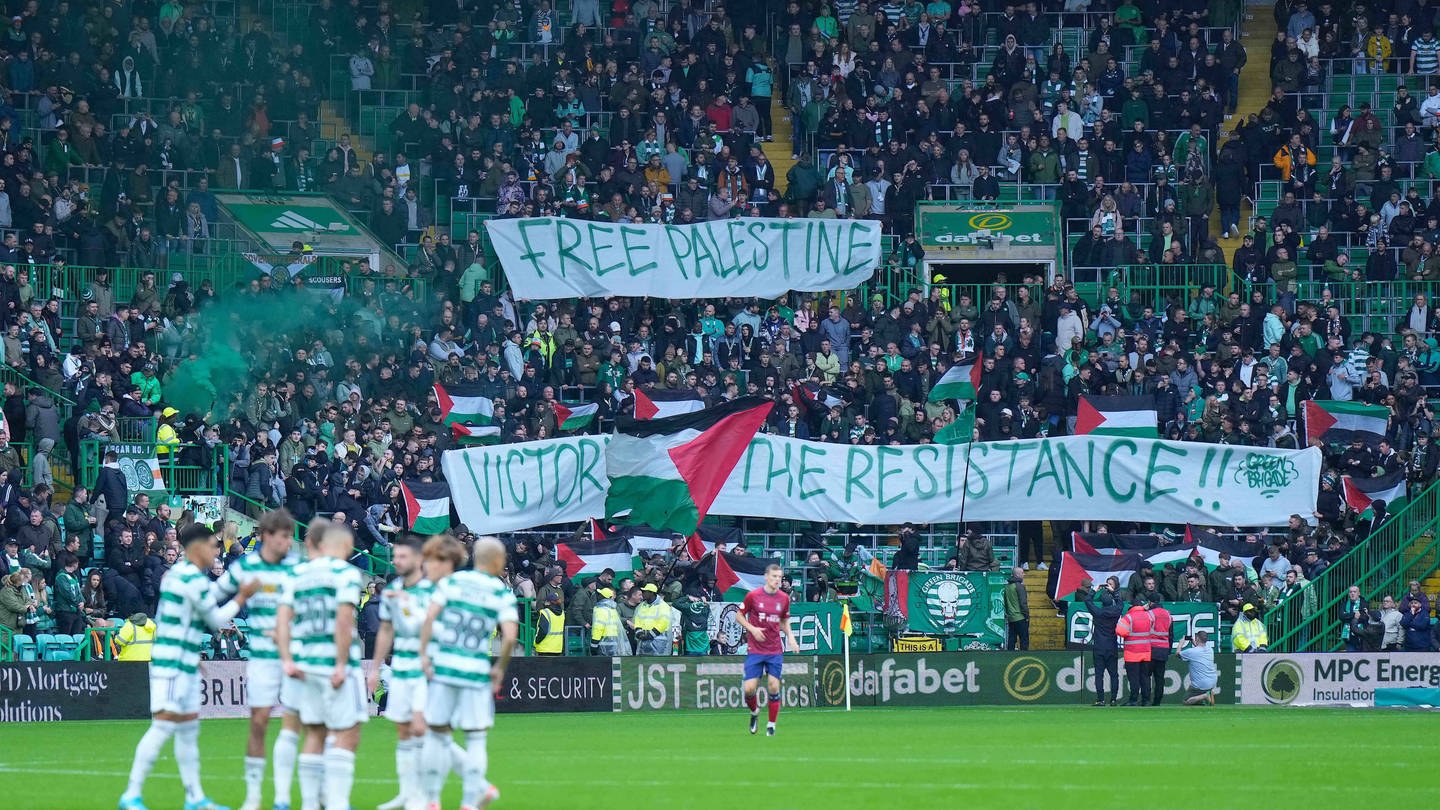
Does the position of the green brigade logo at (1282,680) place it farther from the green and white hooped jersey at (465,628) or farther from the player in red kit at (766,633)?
the green and white hooped jersey at (465,628)

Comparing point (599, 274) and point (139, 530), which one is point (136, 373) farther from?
point (599, 274)

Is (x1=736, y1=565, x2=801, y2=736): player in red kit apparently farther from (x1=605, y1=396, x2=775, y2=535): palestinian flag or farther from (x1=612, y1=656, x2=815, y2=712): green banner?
(x1=605, y1=396, x2=775, y2=535): palestinian flag

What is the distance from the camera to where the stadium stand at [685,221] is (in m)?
33.8

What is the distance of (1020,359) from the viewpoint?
1453 inches

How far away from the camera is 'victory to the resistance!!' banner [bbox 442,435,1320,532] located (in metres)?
35.4

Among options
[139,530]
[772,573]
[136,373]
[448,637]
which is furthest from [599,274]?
[448,637]

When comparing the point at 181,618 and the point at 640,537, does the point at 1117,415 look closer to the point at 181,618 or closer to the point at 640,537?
the point at 640,537

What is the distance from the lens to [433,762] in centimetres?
1348

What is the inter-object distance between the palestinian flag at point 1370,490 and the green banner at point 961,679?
5.08m

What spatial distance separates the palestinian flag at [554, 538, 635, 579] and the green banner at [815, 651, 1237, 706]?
4211 millimetres

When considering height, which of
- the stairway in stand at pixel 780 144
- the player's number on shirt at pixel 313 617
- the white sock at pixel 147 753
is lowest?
the white sock at pixel 147 753

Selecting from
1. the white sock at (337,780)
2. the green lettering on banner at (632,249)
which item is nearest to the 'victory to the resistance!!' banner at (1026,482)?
the green lettering on banner at (632,249)

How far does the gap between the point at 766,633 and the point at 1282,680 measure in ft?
36.3

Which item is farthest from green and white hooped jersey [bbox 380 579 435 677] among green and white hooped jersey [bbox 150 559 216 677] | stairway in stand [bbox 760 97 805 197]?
stairway in stand [bbox 760 97 805 197]
